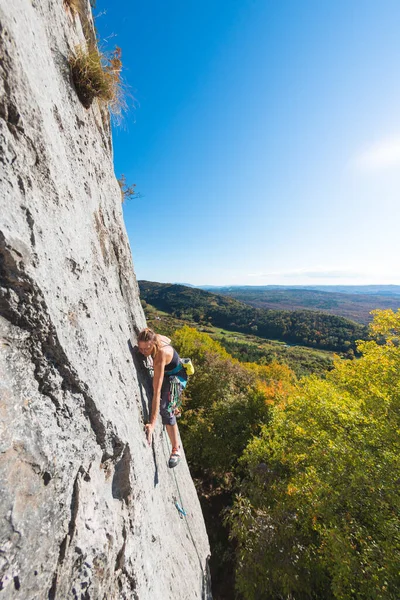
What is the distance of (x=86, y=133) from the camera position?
14.6ft

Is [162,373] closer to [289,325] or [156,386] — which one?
[156,386]

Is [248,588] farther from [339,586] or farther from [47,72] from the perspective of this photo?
[47,72]

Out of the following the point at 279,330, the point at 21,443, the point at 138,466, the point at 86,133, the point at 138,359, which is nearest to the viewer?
the point at 21,443

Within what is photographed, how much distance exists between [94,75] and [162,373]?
5.54 m

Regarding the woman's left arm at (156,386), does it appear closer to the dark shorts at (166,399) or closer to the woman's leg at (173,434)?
the dark shorts at (166,399)

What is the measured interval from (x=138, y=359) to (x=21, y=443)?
312cm

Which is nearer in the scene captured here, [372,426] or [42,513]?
[42,513]

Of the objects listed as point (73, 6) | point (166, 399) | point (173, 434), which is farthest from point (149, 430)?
point (73, 6)

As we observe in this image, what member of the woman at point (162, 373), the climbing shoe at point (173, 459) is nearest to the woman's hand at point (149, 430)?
the woman at point (162, 373)

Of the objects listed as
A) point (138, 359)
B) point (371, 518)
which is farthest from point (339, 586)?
point (138, 359)

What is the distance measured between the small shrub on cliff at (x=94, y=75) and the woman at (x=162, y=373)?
449 centimetres

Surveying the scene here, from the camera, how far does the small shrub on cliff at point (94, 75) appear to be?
13.4 ft

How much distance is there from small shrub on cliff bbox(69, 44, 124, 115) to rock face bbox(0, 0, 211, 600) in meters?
0.23

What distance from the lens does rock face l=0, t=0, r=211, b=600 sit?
2.16 m
